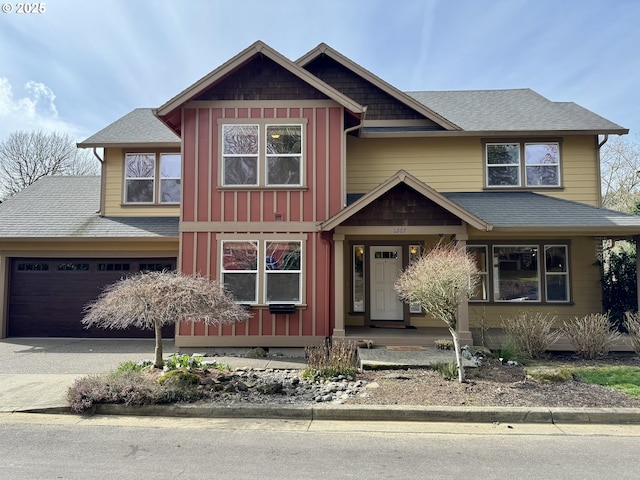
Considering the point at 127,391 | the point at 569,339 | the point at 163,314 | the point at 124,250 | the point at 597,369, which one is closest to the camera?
the point at 127,391

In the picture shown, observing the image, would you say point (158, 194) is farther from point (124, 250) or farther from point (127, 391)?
point (127, 391)

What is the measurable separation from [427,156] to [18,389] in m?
10.8

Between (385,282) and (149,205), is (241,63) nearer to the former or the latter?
(149,205)

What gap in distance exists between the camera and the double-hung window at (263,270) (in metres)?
9.81

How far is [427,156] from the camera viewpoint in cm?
1170

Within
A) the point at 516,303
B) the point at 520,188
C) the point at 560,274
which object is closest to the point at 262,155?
the point at 520,188

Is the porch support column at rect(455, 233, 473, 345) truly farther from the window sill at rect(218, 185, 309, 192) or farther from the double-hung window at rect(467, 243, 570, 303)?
the window sill at rect(218, 185, 309, 192)

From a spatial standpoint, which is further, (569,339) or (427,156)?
(427,156)

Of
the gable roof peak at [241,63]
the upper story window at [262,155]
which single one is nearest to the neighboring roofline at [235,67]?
the gable roof peak at [241,63]

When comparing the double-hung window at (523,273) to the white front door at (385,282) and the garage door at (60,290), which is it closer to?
the white front door at (385,282)

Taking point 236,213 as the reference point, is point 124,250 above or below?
below

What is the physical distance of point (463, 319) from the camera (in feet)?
29.7

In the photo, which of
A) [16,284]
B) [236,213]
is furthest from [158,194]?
[16,284]

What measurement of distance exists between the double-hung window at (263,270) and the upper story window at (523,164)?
626 cm
